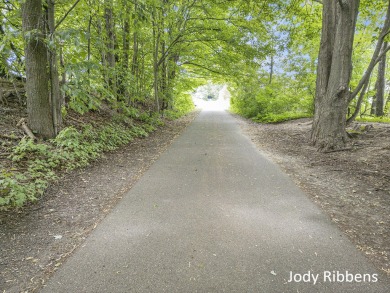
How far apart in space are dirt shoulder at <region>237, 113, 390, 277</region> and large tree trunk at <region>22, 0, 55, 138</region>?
5.98 metres

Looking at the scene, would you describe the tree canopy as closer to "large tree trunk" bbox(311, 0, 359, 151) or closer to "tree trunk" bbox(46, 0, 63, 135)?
"tree trunk" bbox(46, 0, 63, 135)

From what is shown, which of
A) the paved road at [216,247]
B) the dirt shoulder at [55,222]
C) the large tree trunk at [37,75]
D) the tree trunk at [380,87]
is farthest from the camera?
the tree trunk at [380,87]

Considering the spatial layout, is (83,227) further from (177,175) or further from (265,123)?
(265,123)

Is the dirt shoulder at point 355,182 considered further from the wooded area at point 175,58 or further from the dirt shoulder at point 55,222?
the dirt shoulder at point 55,222

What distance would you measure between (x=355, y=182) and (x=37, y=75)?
24.0ft

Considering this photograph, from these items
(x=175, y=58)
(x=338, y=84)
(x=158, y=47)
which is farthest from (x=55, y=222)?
(x=175, y=58)

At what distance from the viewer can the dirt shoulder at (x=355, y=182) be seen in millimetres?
2969

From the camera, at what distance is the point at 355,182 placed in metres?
4.70

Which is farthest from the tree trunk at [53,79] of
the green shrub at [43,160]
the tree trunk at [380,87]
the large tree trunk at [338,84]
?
the tree trunk at [380,87]

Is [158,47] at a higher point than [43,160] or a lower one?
higher

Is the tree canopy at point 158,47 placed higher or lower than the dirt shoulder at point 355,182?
higher

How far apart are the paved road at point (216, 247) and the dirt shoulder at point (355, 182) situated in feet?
0.82

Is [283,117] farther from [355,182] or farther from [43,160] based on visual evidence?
[43,160]

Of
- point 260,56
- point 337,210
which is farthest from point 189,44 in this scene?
point 337,210
